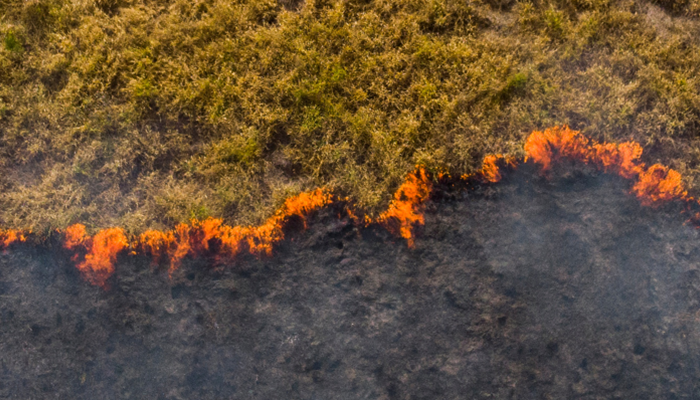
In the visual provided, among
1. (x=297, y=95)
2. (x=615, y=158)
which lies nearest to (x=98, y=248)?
(x=297, y=95)

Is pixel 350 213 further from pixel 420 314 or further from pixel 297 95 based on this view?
pixel 297 95

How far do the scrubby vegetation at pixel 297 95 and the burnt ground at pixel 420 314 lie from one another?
40 centimetres

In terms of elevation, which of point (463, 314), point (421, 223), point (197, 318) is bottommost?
point (197, 318)

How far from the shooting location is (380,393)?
2.79 metres

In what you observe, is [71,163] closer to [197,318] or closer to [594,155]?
[197,318]

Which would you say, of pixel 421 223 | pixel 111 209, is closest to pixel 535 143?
pixel 421 223

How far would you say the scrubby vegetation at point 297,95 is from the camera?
301 centimetres

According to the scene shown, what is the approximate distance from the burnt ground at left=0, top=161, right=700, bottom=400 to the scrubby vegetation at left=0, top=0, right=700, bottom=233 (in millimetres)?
404

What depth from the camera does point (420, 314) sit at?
9.20 ft

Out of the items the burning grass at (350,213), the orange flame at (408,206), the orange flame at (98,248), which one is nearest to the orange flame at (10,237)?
the burning grass at (350,213)

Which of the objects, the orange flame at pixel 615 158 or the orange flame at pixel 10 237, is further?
the orange flame at pixel 10 237

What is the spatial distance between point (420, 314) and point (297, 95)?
5.94 feet

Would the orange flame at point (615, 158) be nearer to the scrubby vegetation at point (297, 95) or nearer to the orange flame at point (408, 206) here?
the scrubby vegetation at point (297, 95)

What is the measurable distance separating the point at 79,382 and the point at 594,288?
362 cm
